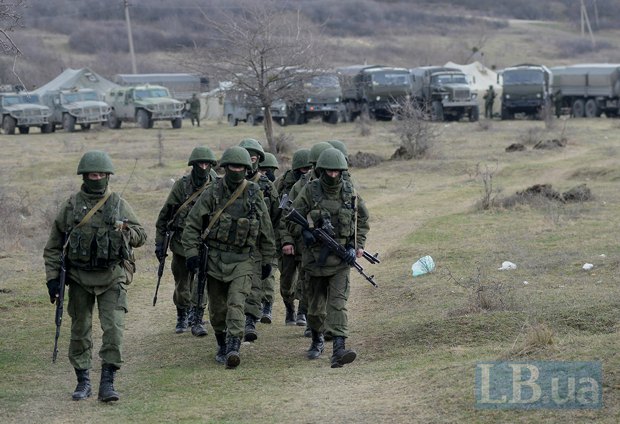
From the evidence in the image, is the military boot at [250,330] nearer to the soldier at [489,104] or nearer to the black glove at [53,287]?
the black glove at [53,287]

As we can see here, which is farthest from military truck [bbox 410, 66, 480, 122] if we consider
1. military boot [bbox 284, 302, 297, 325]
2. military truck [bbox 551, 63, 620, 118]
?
military boot [bbox 284, 302, 297, 325]

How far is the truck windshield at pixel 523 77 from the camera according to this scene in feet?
138

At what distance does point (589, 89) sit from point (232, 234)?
1384 inches

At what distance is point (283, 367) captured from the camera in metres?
9.20

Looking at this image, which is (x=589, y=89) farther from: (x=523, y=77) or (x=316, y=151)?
(x=316, y=151)

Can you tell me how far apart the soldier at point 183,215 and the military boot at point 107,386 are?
207 cm

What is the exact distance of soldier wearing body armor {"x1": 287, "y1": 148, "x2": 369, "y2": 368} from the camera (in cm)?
917

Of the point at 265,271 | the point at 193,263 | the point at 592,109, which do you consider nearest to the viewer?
the point at 193,263

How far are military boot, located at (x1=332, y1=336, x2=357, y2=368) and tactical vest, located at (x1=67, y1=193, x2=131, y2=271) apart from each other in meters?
1.84

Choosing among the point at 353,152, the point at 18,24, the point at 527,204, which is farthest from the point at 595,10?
the point at 18,24

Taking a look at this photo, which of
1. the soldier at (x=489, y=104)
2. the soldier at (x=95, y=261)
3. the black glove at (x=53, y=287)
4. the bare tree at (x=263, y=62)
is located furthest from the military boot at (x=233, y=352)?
the soldier at (x=489, y=104)

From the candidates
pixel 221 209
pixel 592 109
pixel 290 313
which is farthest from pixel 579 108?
pixel 221 209

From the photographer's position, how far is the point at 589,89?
139 ft

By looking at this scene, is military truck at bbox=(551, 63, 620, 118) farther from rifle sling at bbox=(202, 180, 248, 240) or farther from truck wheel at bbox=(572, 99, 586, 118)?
rifle sling at bbox=(202, 180, 248, 240)
